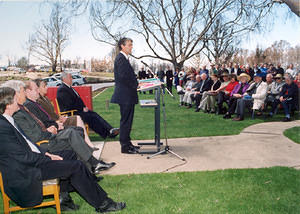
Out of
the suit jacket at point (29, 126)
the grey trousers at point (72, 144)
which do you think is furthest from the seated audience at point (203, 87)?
the suit jacket at point (29, 126)

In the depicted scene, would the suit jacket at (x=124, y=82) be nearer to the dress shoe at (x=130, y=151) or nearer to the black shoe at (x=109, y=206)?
the dress shoe at (x=130, y=151)

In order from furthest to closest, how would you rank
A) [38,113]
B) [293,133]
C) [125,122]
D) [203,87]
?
1. [203,87]
2. [293,133]
3. [125,122]
4. [38,113]

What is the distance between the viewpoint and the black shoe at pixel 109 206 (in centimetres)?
317

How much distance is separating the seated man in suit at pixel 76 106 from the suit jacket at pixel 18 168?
3.58 metres

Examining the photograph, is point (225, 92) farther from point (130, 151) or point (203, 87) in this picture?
point (130, 151)

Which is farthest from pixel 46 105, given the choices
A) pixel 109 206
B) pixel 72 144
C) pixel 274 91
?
pixel 274 91

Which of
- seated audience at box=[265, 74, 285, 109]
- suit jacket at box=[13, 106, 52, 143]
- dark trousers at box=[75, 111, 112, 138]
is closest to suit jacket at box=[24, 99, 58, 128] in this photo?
suit jacket at box=[13, 106, 52, 143]

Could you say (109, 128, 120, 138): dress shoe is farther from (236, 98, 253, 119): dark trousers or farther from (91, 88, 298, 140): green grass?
(236, 98, 253, 119): dark trousers

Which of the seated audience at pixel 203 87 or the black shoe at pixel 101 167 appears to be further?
the seated audience at pixel 203 87

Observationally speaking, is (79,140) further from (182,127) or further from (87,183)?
(182,127)

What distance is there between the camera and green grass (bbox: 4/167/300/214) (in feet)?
10.6

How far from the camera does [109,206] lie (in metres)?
3.21

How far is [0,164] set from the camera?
273cm

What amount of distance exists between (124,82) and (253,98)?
5.12m
